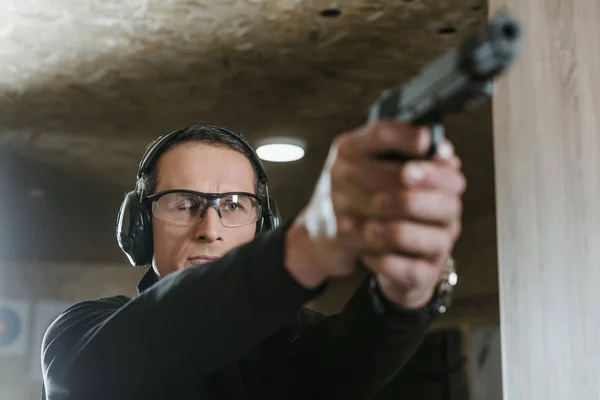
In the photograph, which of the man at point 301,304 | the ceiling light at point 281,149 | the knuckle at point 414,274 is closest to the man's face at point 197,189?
the man at point 301,304

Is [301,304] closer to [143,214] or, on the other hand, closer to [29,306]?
[143,214]

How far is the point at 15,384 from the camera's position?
4.21 m

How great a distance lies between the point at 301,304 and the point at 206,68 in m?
1.89

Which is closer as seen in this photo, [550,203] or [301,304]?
[301,304]

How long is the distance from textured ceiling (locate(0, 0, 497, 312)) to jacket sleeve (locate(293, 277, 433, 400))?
1.28m

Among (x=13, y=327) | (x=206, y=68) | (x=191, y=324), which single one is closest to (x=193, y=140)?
(x=191, y=324)

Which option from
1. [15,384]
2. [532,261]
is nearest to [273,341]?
[532,261]

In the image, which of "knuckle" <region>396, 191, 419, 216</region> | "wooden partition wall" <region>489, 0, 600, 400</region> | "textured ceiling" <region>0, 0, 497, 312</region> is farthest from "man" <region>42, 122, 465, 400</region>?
"textured ceiling" <region>0, 0, 497, 312</region>

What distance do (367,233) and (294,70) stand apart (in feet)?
6.27

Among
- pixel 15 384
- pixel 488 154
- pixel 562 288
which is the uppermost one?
pixel 488 154

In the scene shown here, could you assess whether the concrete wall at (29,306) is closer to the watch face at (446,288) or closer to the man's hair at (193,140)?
the man's hair at (193,140)

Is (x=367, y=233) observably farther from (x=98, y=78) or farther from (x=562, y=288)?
(x=98, y=78)

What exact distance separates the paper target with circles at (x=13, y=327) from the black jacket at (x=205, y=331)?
3867 mm

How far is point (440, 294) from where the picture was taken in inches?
25.7
